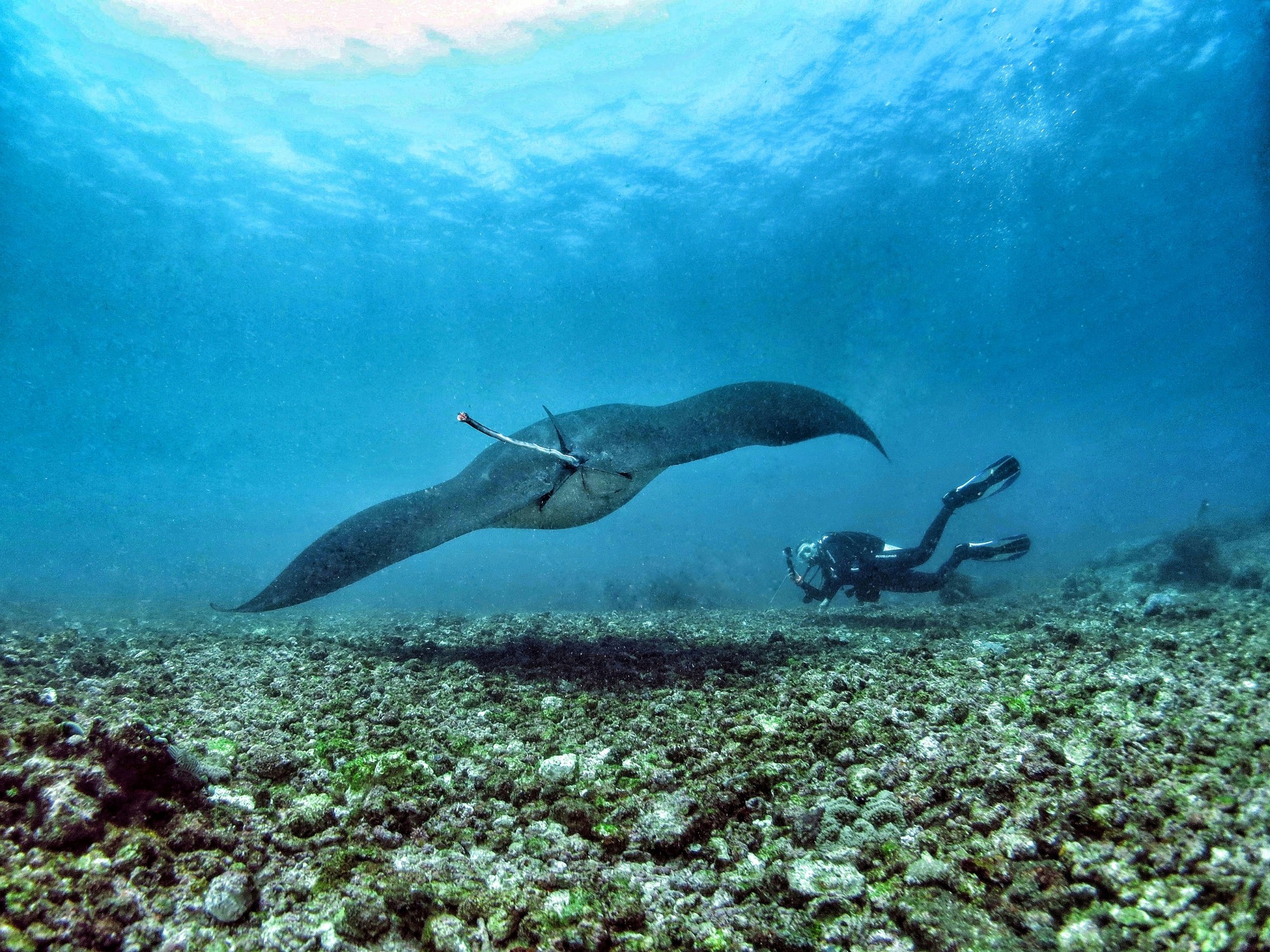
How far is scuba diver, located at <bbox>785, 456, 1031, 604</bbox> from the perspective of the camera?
7.91 metres

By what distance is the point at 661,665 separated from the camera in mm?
3395

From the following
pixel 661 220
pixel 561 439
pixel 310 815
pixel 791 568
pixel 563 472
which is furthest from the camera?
pixel 661 220

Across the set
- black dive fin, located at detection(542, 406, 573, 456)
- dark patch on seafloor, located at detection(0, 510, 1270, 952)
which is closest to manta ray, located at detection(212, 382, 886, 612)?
black dive fin, located at detection(542, 406, 573, 456)

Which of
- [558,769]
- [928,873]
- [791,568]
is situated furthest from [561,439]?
[791,568]

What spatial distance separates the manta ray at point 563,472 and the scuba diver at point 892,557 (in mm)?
4544

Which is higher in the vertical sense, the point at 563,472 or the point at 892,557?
the point at 563,472

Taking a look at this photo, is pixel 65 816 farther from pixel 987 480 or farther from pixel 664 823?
pixel 987 480

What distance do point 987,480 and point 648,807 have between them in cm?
858

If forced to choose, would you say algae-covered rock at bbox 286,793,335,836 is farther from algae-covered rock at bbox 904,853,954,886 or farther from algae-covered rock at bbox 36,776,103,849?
algae-covered rock at bbox 904,853,954,886

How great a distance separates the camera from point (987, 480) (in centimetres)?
798

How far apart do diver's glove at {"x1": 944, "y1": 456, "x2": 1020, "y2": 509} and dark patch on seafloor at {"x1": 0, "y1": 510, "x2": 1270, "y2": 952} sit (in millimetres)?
5289

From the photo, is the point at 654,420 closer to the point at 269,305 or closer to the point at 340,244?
the point at 340,244

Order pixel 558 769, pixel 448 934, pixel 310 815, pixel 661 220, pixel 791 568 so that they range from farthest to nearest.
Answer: pixel 661 220 → pixel 791 568 → pixel 558 769 → pixel 310 815 → pixel 448 934

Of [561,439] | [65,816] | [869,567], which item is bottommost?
[65,816]
